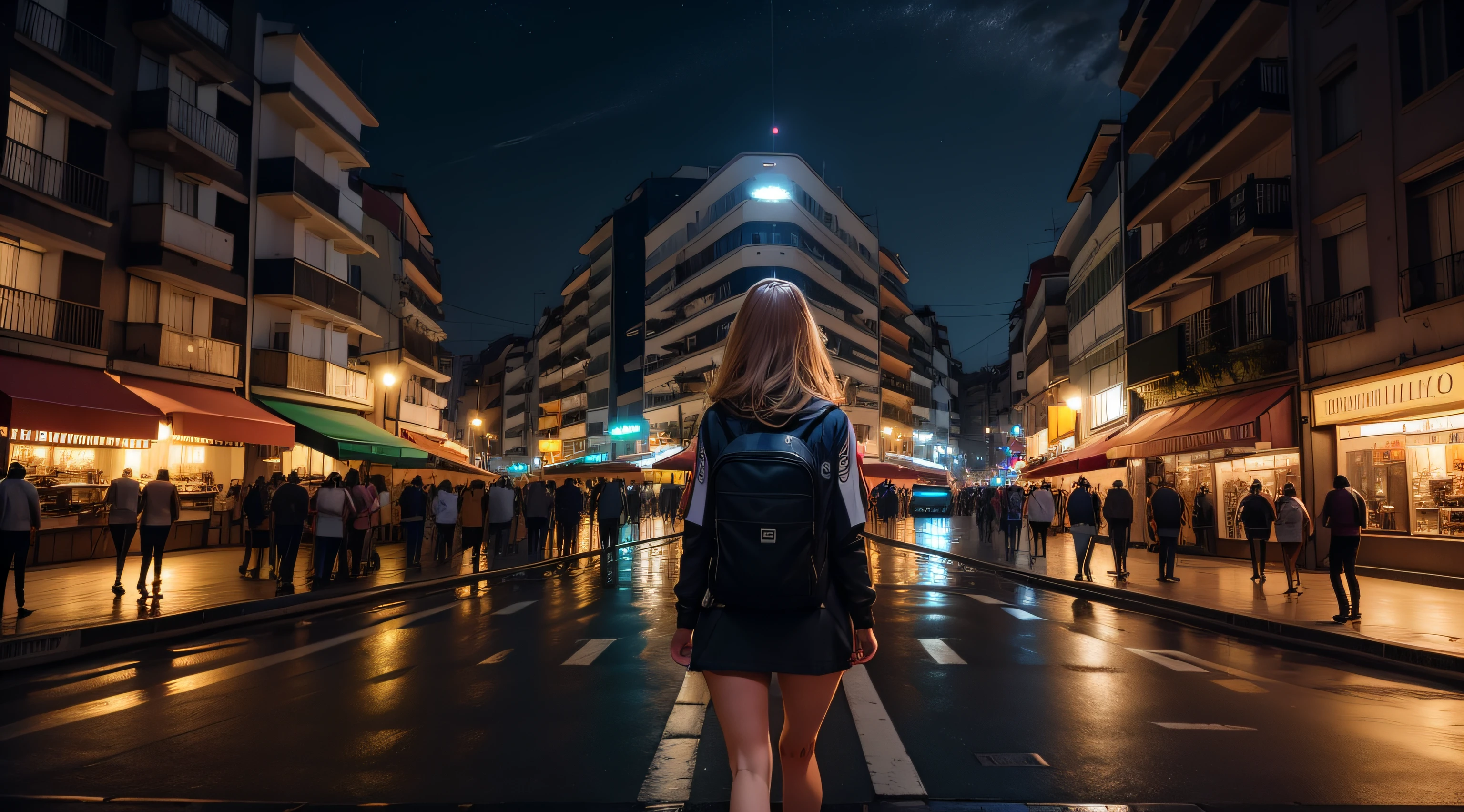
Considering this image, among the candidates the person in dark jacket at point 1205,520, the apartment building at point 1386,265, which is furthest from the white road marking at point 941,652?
the person in dark jacket at point 1205,520

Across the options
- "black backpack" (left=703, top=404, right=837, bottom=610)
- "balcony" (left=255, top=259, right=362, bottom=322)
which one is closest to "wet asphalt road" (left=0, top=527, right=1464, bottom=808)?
"black backpack" (left=703, top=404, right=837, bottom=610)

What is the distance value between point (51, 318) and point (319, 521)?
32.5 ft

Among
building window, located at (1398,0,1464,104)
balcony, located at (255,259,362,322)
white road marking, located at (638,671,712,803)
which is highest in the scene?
building window, located at (1398,0,1464,104)

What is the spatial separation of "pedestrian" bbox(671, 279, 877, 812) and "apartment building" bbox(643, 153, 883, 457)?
58625mm

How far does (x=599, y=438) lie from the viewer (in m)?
93.9

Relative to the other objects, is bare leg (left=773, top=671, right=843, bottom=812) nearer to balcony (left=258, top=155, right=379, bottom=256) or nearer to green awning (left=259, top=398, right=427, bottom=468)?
green awning (left=259, top=398, right=427, bottom=468)

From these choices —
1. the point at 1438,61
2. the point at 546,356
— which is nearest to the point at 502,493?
the point at 1438,61

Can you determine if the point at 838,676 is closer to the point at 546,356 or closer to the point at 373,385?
the point at 373,385

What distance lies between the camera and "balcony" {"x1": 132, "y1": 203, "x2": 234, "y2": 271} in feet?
79.4

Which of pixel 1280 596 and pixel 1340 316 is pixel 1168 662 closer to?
pixel 1280 596

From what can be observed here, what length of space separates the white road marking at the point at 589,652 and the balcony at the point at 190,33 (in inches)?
849

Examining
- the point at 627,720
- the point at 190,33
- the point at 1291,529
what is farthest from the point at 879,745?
the point at 190,33

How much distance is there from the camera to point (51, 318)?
2133 centimetres

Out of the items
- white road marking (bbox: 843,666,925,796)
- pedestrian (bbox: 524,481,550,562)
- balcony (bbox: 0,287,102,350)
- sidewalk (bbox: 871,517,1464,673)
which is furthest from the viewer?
pedestrian (bbox: 524,481,550,562)
